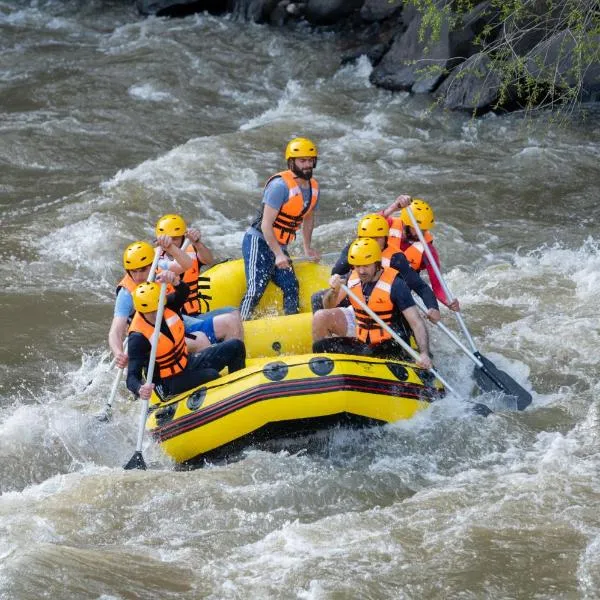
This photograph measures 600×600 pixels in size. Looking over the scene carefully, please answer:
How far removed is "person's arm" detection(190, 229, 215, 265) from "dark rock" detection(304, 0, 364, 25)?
1128cm

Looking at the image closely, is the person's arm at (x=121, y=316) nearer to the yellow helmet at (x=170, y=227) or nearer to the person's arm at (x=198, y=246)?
the yellow helmet at (x=170, y=227)

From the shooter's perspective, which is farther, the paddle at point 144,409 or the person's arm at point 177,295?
the person's arm at point 177,295

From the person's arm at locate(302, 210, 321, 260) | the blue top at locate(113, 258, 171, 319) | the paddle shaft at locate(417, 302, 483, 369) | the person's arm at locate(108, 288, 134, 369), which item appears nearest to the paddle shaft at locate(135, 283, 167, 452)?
the person's arm at locate(108, 288, 134, 369)

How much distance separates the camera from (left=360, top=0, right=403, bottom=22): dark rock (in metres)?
18.2

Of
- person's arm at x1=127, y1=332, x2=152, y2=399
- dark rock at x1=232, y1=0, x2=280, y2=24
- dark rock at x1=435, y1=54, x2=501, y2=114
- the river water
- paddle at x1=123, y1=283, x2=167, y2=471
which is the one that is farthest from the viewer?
dark rock at x1=232, y1=0, x2=280, y2=24

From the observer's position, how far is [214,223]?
1259cm

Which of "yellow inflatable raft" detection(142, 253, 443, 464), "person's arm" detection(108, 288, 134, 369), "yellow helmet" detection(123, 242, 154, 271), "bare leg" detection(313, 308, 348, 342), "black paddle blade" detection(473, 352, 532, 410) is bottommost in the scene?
"black paddle blade" detection(473, 352, 532, 410)

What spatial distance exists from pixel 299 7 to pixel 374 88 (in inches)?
131

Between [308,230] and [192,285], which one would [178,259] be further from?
[308,230]

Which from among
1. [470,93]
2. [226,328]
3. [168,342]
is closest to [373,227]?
[226,328]

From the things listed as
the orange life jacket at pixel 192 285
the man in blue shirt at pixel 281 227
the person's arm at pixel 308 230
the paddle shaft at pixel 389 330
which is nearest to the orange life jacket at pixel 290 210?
the man in blue shirt at pixel 281 227

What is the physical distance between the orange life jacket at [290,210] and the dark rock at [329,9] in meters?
10.8

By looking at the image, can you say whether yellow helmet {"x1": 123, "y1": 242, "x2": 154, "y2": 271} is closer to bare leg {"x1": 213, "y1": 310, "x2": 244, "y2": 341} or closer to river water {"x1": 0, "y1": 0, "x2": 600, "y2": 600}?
bare leg {"x1": 213, "y1": 310, "x2": 244, "y2": 341}

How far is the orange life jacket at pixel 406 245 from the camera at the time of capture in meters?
8.98
